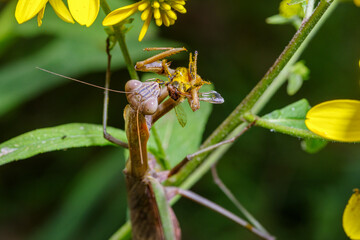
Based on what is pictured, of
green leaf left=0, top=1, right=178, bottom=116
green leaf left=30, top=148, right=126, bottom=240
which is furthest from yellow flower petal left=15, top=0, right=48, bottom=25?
green leaf left=30, top=148, right=126, bottom=240

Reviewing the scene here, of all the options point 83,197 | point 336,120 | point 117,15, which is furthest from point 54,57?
point 336,120

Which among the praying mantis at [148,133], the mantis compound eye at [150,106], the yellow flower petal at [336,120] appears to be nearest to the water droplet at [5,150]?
the praying mantis at [148,133]

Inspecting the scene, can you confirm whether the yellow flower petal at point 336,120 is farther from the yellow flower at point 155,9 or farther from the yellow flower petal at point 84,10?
the yellow flower petal at point 84,10

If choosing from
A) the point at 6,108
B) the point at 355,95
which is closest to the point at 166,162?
the point at 6,108

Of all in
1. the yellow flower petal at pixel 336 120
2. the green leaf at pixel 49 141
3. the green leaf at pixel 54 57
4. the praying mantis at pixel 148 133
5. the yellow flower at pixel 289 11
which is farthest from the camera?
the green leaf at pixel 54 57

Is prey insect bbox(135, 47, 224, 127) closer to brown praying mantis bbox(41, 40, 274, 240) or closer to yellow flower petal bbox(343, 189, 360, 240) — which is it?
brown praying mantis bbox(41, 40, 274, 240)

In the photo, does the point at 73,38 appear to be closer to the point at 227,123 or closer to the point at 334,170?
the point at 227,123
